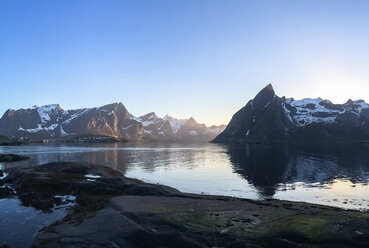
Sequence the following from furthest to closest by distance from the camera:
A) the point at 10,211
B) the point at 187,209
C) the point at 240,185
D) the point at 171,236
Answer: the point at 240,185 → the point at 10,211 → the point at 187,209 → the point at 171,236

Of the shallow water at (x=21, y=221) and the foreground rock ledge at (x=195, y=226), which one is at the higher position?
the foreground rock ledge at (x=195, y=226)

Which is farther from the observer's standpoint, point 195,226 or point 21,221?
point 21,221

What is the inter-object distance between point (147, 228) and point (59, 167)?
162 ft

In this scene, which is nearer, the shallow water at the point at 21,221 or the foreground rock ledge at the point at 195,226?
the foreground rock ledge at the point at 195,226

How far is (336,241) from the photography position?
18.3 metres

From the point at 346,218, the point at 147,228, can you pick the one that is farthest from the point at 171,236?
the point at 346,218

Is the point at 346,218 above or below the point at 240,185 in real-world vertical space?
above

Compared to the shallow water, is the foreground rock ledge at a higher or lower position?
higher

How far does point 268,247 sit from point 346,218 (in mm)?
8040

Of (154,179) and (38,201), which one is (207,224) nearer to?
(38,201)

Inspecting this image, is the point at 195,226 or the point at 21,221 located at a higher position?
the point at 195,226

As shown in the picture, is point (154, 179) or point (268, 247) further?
point (154, 179)

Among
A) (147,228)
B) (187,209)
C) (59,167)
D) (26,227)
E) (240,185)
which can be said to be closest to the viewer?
(147,228)

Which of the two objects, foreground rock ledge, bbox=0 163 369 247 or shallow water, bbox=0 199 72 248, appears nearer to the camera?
foreground rock ledge, bbox=0 163 369 247
